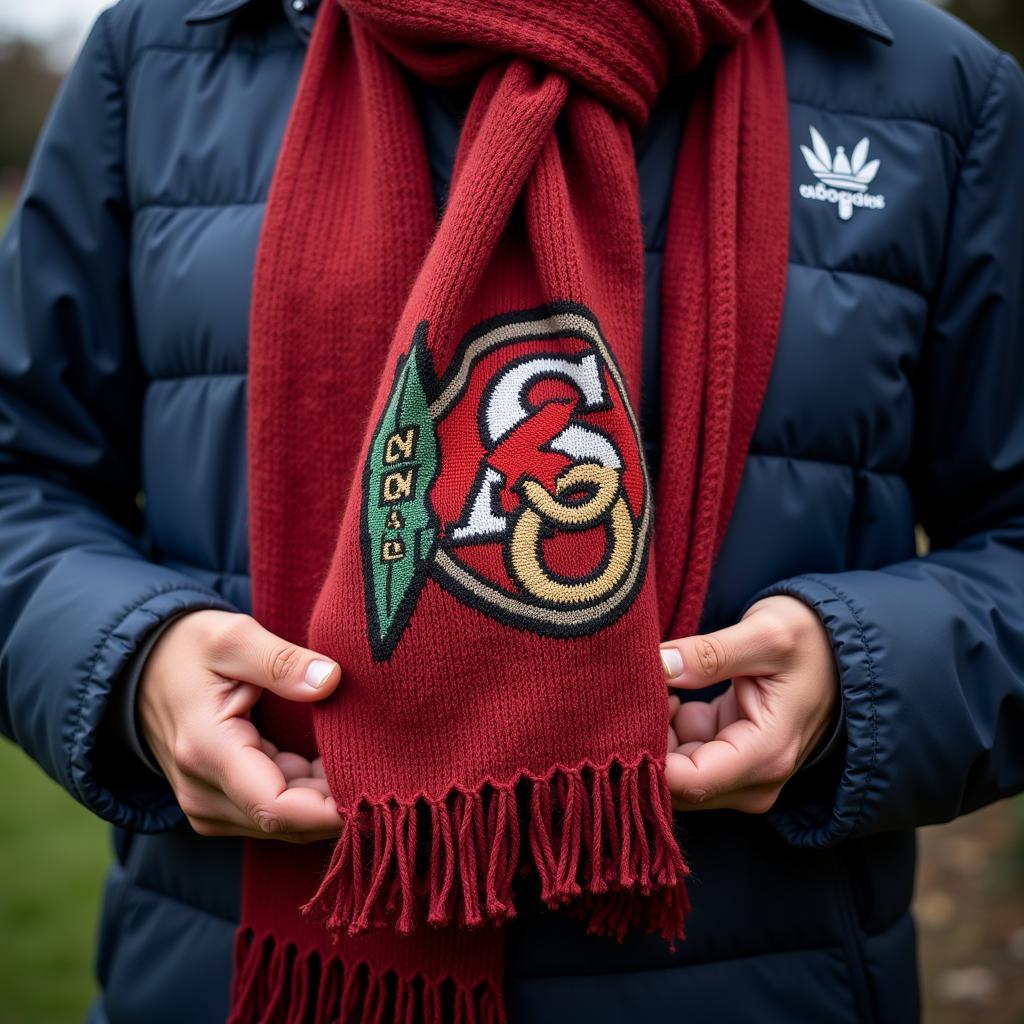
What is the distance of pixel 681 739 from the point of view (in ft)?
3.65

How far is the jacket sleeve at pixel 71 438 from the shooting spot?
1.14 m

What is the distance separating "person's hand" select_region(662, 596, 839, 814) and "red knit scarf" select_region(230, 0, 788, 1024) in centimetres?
4

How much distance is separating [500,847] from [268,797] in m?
0.23

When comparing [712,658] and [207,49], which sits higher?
[207,49]

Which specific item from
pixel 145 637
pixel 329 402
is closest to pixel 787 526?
pixel 329 402

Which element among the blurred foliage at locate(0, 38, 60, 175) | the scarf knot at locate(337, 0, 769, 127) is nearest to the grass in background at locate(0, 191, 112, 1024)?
the scarf knot at locate(337, 0, 769, 127)

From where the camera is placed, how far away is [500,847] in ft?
3.14

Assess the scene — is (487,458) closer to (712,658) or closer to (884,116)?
(712,658)

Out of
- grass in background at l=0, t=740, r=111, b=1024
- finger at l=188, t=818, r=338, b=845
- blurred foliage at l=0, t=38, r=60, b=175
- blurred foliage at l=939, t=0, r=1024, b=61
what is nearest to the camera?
finger at l=188, t=818, r=338, b=845

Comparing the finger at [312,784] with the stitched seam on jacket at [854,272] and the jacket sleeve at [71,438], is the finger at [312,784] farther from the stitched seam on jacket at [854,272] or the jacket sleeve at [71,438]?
the stitched seam on jacket at [854,272]

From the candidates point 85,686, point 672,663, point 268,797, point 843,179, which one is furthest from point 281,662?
point 843,179

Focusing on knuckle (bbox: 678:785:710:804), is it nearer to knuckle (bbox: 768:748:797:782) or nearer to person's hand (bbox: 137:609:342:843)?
knuckle (bbox: 768:748:797:782)

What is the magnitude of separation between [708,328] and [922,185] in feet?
1.08

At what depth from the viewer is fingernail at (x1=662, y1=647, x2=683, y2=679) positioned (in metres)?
1.03
